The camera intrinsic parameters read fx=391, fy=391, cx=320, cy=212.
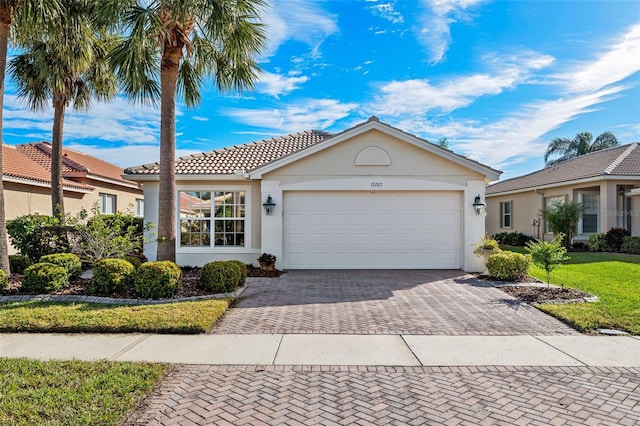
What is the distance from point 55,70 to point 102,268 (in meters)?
10.2

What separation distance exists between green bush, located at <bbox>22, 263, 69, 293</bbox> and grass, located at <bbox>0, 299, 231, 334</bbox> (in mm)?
524

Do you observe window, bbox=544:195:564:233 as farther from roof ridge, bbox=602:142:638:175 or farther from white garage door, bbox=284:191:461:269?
white garage door, bbox=284:191:461:269

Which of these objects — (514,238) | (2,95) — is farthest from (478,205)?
(2,95)

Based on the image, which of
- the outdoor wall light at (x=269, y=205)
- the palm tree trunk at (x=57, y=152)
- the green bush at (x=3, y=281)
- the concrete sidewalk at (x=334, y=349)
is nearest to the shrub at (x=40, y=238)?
the green bush at (x=3, y=281)

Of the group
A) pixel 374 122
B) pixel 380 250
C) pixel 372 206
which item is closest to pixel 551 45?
pixel 374 122

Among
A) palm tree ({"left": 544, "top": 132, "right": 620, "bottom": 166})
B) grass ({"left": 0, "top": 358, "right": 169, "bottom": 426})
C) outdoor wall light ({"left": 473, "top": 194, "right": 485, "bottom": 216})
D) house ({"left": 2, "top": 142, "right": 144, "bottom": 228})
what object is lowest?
grass ({"left": 0, "top": 358, "right": 169, "bottom": 426})

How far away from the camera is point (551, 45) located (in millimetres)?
12508

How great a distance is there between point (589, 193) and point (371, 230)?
13.3 m

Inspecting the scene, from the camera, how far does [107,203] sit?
940 inches

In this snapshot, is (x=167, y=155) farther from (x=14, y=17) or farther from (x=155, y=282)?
(x=14, y=17)

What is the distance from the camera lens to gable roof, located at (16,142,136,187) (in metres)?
21.2

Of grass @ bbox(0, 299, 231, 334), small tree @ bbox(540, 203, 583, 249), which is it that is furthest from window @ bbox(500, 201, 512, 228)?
grass @ bbox(0, 299, 231, 334)

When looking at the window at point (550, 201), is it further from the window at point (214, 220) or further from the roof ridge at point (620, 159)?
the window at point (214, 220)

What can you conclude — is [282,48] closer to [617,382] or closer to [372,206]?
[372,206]
